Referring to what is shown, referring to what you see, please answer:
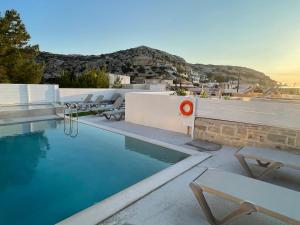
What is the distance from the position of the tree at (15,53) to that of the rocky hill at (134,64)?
2297cm

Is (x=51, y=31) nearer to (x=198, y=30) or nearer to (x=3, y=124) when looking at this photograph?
(x=198, y=30)

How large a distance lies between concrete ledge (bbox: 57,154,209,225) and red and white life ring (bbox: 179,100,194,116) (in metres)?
2.43

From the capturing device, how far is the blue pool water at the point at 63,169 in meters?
3.51

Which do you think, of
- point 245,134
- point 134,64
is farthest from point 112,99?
point 134,64

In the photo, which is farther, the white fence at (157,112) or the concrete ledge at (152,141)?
the white fence at (157,112)

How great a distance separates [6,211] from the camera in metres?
3.38

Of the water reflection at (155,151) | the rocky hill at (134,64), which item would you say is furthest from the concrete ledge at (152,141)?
the rocky hill at (134,64)

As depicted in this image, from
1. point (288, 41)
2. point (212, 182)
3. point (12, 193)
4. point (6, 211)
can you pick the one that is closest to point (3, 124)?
point (12, 193)

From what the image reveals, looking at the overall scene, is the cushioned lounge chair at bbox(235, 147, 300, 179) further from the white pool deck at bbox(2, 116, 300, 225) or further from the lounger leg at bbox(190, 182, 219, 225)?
the lounger leg at bbox(190, 182, 219, 225)

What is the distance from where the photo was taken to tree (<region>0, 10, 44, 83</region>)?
66.0 feet

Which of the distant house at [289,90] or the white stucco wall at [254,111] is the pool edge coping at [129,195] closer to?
the white stucco wall at [254,111]

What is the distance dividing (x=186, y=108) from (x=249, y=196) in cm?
460

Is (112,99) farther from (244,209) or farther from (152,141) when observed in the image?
(244,209)

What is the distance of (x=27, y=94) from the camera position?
1295 cm
